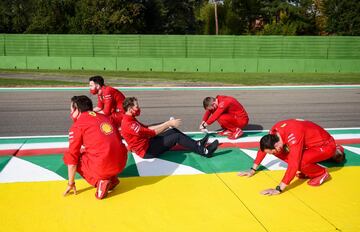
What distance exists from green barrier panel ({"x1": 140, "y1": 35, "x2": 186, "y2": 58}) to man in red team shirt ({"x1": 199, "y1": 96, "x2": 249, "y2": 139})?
23.5m

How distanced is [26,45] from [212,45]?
50.4ft

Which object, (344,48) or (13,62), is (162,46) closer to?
(13,62)

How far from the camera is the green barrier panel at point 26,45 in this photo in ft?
102

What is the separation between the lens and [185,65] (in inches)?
1190

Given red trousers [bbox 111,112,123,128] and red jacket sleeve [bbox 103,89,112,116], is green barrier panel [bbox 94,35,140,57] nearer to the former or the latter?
red trousers [bbox 111,112,123,128]

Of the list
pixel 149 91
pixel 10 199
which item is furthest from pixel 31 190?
pixel 149 91

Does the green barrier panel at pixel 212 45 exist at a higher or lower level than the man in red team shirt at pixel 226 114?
higher

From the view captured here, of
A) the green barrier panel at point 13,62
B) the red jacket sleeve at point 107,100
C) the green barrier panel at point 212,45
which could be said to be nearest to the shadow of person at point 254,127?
the red jacket sleeve at point 107,100

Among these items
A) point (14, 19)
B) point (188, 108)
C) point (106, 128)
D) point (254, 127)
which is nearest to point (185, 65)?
point (188, 108)

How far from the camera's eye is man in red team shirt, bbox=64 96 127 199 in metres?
4.91

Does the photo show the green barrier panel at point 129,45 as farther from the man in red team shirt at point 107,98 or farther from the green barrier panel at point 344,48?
the man in red team shirt at point 107,98

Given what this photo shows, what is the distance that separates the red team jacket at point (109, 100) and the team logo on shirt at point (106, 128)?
3206mm

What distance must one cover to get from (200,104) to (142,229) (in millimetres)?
9110

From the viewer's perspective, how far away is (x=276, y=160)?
6.98 metres
